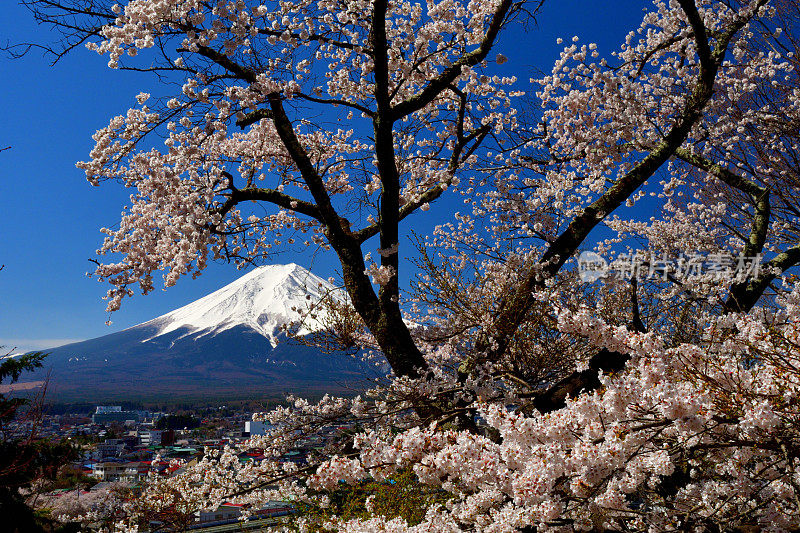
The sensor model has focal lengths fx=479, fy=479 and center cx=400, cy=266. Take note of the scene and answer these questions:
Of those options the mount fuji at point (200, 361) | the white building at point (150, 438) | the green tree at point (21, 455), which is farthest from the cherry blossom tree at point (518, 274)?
the mount fuji at point (200, 361)

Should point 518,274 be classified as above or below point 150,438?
above

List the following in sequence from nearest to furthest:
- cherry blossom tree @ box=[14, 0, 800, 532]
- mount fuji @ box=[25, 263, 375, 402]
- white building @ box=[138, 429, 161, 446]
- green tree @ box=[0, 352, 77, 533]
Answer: cherry blossom tree @ box=[14, 0, 800, 532] → green tree @ box=[0, 352, 77, 533] → white building @ box=[138, 429, 161, 446] → mount fuji @ box=[25, 263, 375, 402]

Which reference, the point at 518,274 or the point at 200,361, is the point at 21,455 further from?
the point at 200,361

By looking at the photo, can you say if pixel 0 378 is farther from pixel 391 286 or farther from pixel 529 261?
Result: pixel 529 261

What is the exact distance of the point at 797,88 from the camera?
6602mm

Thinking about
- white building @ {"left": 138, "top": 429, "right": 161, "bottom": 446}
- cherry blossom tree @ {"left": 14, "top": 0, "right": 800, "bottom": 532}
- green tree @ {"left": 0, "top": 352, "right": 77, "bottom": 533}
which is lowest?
white building @ {"left": 138, "top": 429, "right": 161, "bottom": 446}

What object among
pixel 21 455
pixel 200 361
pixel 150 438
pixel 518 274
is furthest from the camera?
pixel 200 361

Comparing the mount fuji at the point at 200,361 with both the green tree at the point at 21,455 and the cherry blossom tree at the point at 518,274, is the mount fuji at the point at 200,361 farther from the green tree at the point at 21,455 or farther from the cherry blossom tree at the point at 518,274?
the cherry blossom tree at the point at 518,274

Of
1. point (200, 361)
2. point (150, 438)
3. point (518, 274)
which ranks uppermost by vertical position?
point (518, 274)

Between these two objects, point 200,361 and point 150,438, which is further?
point 200,361

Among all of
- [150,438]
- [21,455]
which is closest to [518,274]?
[21,455]

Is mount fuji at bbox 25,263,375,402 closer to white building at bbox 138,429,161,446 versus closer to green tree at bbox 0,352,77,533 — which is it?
white building at bbox 138,429,161,446

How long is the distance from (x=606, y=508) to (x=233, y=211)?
5357 mm

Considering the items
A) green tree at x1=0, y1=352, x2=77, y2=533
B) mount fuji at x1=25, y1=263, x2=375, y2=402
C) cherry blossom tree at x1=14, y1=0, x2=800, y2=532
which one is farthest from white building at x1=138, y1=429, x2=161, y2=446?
mount fuji at x1=25, y1=263, x2=375, y2=402
